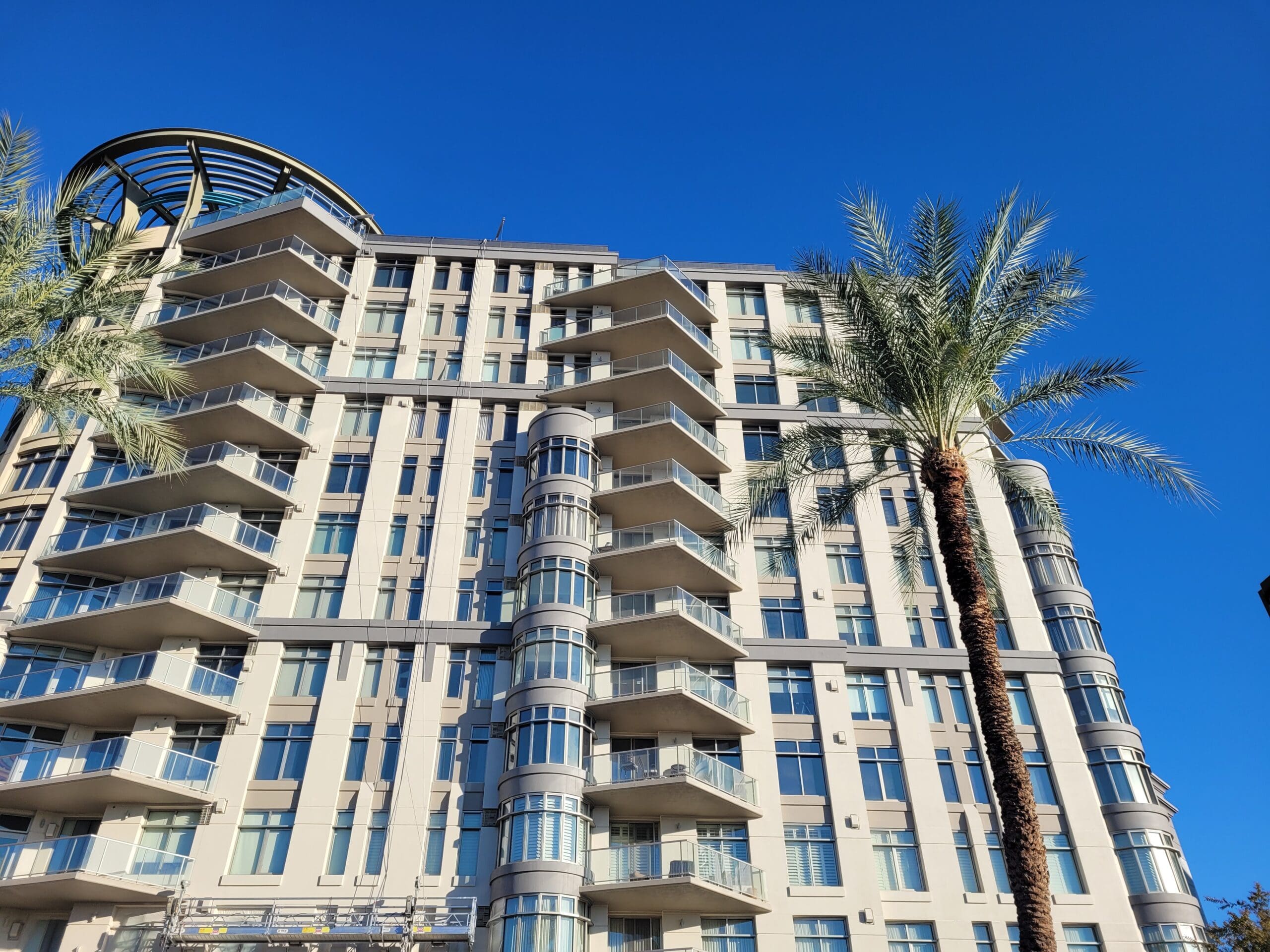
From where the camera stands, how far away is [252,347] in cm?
3638

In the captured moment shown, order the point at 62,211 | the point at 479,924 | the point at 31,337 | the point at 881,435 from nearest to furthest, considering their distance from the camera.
Answer: the point at 31,337, the point at 62,211, the point at 881,435, the point at 479,924

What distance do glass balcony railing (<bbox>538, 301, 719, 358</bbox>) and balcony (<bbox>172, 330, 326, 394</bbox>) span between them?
30.0 feet

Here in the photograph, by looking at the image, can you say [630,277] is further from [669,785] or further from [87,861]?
[87,861]

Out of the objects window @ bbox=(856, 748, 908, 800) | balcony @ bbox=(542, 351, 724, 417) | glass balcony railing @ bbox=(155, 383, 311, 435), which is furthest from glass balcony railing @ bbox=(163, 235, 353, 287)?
window @ bbox=(856, 748, 908, 800)

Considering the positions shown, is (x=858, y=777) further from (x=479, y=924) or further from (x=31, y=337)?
(x=31, y=337)

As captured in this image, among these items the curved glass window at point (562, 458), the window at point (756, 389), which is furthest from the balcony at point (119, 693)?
the window at point (756, 389)

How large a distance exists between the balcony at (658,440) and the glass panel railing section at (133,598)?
13457mm

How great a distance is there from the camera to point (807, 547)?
35500 millimetres

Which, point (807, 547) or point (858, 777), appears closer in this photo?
point (858, 777)

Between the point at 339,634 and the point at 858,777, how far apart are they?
54.4 ft

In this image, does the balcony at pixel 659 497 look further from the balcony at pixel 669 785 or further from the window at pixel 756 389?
the balcony at pixel 669 785

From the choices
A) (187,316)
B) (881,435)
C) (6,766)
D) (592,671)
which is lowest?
(6,766)

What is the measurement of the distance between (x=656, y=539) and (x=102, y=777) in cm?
1726

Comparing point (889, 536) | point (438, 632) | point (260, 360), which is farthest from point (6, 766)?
point (889, 536)
